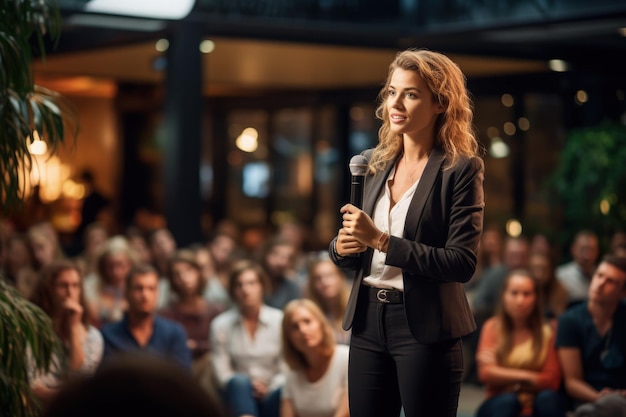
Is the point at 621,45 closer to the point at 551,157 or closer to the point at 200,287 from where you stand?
the point at 551,157

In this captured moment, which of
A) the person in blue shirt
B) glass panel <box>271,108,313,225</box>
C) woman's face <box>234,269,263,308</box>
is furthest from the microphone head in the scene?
glass panel <box>271,108,313,225</box>

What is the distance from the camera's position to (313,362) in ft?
18.5

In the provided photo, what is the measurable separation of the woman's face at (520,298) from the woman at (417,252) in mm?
3399

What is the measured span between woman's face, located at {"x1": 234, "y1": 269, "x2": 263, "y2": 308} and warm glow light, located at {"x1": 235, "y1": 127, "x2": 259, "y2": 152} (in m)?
12.3

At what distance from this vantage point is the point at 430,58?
261 cm

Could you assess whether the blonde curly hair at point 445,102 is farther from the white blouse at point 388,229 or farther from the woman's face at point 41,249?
the woman's face at point 41,249

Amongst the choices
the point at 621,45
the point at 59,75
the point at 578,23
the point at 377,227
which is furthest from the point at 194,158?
the point at 377,227

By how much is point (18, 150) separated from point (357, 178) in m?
1.24

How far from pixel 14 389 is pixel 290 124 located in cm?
1501

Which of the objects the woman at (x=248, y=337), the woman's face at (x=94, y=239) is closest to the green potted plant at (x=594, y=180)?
the woman's face at (x=94, y=239)

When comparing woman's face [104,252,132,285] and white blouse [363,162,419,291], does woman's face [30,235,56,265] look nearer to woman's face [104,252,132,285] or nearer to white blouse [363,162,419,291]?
woman's face [104,252,132,285]

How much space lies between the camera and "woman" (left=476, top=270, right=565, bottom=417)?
565cm

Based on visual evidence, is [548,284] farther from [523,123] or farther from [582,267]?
[523,123]

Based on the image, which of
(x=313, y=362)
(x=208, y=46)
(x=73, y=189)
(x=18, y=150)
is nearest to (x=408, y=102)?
(x=18, y=150)
